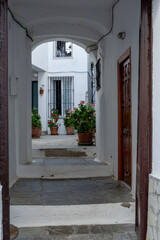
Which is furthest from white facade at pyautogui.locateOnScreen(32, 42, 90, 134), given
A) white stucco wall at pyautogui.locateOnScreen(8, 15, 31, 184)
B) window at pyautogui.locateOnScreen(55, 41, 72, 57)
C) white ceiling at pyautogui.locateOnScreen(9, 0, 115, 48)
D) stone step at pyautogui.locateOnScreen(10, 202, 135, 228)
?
stone step at pyautogui.locateOnScreen(10, 202, 135, 228)

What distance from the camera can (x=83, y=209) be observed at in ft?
12.5

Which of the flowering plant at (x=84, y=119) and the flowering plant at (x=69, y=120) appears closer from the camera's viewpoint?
the flowering plant at (x=84, y=119)

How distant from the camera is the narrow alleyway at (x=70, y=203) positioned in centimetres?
316

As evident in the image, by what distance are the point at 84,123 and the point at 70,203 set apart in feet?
16.9

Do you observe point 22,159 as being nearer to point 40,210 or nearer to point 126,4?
point 40,210

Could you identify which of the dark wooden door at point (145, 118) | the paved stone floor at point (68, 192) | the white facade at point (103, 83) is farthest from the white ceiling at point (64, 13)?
the dark wooden door at point (145, 118)

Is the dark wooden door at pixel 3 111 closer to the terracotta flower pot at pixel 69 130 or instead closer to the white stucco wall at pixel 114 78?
the white stucco wall at pixel 114 78

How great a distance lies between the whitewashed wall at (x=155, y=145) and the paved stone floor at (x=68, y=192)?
5.59 ft

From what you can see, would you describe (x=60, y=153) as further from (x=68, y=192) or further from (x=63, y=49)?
(x=63, y=49)

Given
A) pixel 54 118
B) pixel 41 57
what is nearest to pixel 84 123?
pixel 54 118

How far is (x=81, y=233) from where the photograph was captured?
310 centimetres

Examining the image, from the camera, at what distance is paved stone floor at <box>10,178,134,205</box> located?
13.6 ft

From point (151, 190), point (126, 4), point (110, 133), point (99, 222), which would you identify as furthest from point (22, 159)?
point (151, 190)

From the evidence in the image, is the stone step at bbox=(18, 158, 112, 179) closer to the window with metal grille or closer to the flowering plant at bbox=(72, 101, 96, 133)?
the flowering plant at bbox=(72, 101, 96, 133)
